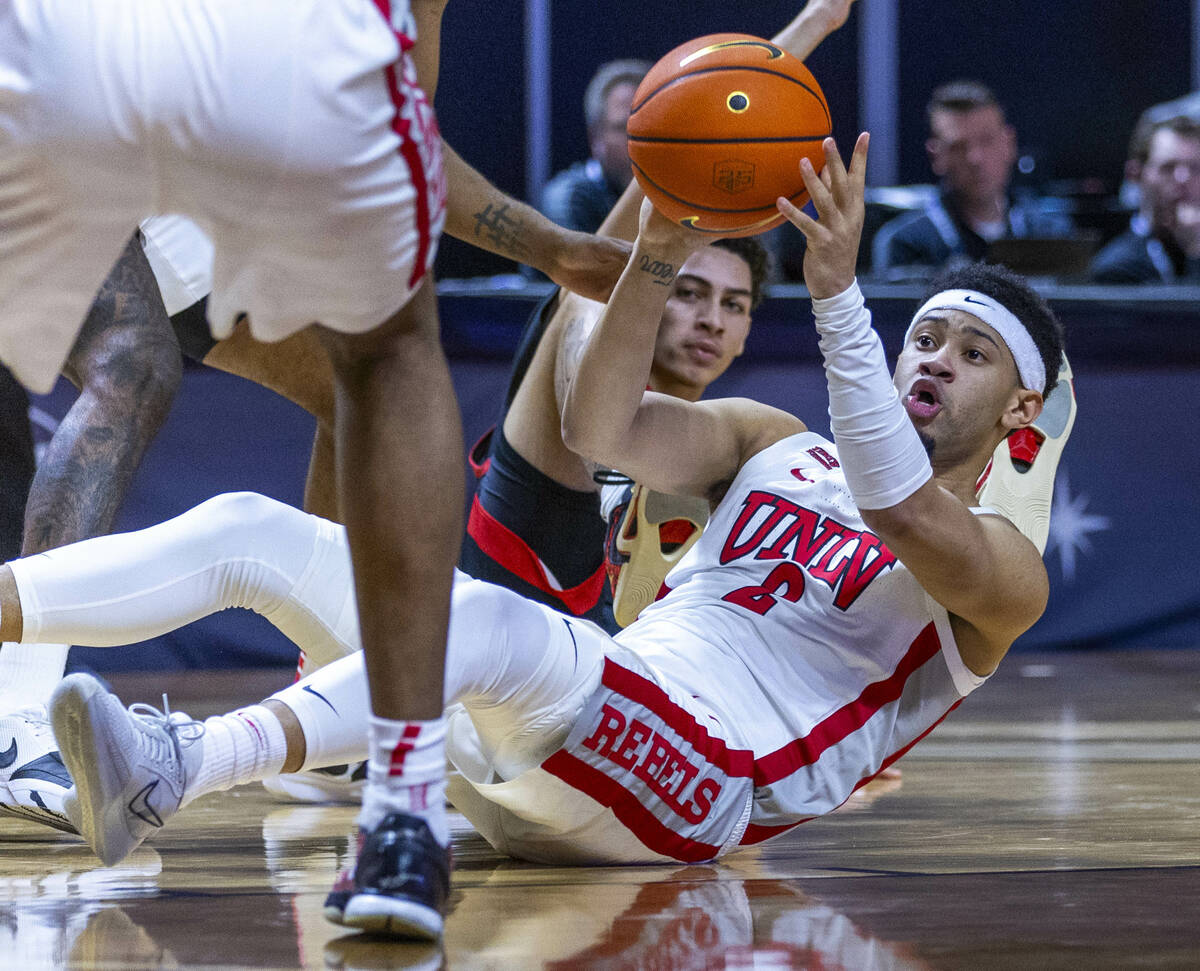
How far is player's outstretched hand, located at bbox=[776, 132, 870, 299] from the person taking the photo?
193 cm

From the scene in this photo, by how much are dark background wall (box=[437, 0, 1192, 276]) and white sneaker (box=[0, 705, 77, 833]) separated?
6.07 m

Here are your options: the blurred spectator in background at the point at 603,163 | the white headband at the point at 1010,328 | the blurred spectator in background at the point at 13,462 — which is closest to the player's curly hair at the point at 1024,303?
the white headband at the point at 1010,328

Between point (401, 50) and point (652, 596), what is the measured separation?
1.76 metres

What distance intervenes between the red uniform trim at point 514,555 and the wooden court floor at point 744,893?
0.73 metres

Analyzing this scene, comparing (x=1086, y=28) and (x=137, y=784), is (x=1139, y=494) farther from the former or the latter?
(x=1086, y=28)

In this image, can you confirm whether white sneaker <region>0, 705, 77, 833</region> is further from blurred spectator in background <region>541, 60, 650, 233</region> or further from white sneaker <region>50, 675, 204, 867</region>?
blurred spectator in background <region>541, 60, 650, 233</region>

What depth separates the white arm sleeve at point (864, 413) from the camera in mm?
1938

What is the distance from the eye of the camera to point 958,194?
19.0 feet

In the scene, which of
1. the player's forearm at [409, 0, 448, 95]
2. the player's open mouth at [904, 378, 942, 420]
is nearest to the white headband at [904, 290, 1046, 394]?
the player's open mouth at [904, 378, 942, 420]

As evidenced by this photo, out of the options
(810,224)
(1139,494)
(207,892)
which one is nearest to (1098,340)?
(1139,494)

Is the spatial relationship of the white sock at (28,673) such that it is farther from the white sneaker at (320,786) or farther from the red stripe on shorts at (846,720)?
the red stripe on shorts at (846,720)

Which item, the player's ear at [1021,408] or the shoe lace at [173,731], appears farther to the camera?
the player's ear at [1021,408]

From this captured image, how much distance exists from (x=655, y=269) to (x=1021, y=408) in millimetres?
667

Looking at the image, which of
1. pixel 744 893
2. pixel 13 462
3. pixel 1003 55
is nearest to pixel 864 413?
pixel 744 893
